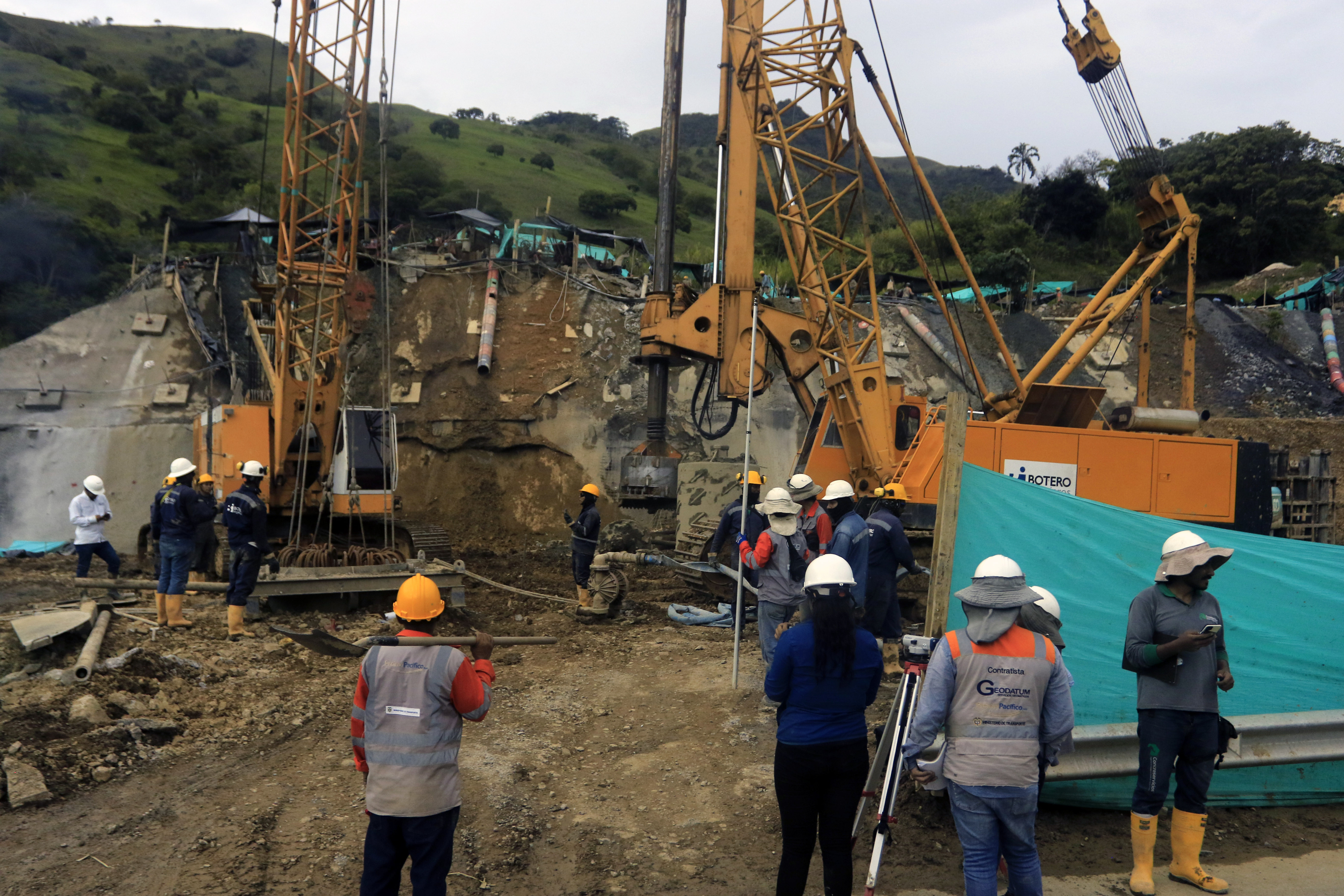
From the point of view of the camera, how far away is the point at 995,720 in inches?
133

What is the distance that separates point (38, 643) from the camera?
7.93 metres

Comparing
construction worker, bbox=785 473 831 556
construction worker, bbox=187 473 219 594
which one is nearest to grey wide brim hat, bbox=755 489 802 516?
construction worker, bbox=785 473 831 556

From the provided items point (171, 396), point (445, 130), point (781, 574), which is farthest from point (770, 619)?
point (445, 130)

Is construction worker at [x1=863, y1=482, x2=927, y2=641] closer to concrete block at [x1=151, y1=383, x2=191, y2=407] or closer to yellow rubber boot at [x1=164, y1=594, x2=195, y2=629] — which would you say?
yellow rubber boot at [x1=164, y1=594, x2=195, y2=629]

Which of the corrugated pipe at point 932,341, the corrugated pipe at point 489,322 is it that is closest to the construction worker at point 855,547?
the corrugated pipe at point 489,322

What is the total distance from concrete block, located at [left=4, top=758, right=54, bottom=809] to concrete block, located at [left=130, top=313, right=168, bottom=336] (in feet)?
54.6

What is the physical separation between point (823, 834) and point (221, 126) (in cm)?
6491

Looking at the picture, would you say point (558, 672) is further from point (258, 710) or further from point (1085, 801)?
point (1085, 801)

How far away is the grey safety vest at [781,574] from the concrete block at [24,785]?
4654 mm

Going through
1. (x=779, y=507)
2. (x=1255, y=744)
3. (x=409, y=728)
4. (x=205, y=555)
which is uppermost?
(x=779, y=507)

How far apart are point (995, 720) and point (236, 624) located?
8.13 meters

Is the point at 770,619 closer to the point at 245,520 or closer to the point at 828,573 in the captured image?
the point at 828,573

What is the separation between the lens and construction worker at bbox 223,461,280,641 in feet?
30.2

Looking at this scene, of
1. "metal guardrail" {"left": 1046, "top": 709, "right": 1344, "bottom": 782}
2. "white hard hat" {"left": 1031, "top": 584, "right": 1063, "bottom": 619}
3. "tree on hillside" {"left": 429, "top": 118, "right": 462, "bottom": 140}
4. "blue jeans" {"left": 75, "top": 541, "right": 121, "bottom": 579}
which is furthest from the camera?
"tree on hillside" {"left": 429, "top": 118, "right": 462, "bottom": 140}
